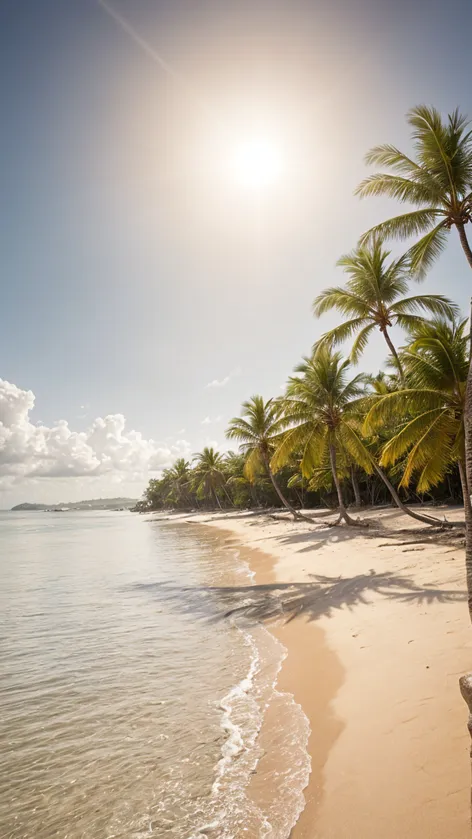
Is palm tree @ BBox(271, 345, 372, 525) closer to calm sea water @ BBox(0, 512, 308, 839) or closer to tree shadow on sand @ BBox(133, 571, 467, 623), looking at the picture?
tree shadow on sand @ BBox(133, 571, 467, 623)

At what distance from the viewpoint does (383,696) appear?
461cm

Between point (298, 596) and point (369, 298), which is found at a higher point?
point (369, 298)

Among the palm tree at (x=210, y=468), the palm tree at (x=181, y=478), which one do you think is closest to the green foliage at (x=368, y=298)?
the palm tree at (x=210, y=468)

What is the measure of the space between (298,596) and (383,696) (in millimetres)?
5713

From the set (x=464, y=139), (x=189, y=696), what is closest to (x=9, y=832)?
(x=189, y=696)

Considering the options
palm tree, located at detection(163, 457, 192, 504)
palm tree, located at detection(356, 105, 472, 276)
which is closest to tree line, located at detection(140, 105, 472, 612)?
palm tree, located at detection(356, 105, 472, 276)

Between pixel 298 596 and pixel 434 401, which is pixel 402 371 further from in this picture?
pixel 298 596

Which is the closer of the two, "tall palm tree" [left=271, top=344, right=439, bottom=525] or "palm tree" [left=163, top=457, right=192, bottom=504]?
"tall palm tree" [left=271, top=344, right=439, bottom=525]

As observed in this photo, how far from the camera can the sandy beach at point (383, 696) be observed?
117 inches

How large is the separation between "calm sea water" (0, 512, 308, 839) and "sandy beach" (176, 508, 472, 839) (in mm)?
324

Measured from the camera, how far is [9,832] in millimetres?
3387

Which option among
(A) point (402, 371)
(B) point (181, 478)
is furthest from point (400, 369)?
(B) point (181, 478)

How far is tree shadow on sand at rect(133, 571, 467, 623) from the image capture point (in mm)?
8320

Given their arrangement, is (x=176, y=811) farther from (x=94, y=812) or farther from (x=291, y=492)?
(x=291, y=492)
